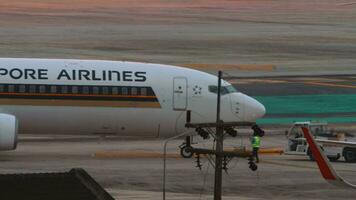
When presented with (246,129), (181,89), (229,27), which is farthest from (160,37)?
(181,89)

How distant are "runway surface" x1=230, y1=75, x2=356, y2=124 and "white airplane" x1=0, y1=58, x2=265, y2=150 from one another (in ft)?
44.7

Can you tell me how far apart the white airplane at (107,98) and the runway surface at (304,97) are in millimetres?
13623

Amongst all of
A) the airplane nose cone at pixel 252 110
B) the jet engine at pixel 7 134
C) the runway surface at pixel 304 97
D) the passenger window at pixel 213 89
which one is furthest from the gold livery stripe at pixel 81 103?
the runway surface at pixel 304 97

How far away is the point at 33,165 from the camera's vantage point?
4825 cm

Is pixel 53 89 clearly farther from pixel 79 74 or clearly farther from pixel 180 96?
pixel 180 96

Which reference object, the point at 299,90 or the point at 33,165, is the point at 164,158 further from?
the point at 299,90

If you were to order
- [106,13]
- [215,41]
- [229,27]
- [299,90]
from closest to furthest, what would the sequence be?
[299,90] → [215,41] → [229,27] → [106,13]

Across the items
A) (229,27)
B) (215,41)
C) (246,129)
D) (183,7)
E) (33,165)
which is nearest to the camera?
(33,165)

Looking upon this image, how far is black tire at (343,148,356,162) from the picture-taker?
167 feet

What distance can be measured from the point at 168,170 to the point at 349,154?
8.36 m

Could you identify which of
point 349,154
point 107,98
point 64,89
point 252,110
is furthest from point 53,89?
point 349,154

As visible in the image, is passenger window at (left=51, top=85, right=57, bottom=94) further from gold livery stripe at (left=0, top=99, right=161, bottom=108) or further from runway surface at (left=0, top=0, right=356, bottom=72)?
runway surface at (left=0, top=0, right=356, bottom=72)

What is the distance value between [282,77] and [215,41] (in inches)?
1093

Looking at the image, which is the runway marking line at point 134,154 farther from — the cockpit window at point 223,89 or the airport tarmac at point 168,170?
the cockpit window at point 223,89
